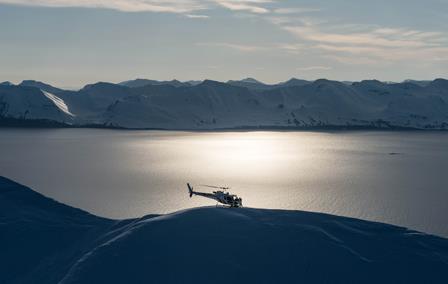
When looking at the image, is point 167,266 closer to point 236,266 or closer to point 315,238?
point 236,266

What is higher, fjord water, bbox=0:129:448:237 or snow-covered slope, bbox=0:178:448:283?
snow-covered slope, bbox=0:178:448:283

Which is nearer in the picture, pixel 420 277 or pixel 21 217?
pixel 420 277

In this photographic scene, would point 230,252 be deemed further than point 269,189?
No

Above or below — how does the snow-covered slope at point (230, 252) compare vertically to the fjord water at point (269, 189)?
above

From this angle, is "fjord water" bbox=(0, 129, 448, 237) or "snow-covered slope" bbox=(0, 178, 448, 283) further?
"fjord water" bbox=(0, 129, 448, 237)

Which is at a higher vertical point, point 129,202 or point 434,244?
point 434,244

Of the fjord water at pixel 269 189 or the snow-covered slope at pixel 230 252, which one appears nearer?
the snow-covered slope at pixel 230 252

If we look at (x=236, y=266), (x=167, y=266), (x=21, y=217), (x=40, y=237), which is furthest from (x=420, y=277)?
(x=21, y=217)

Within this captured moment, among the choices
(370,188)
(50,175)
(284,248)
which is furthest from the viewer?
(50,175)
